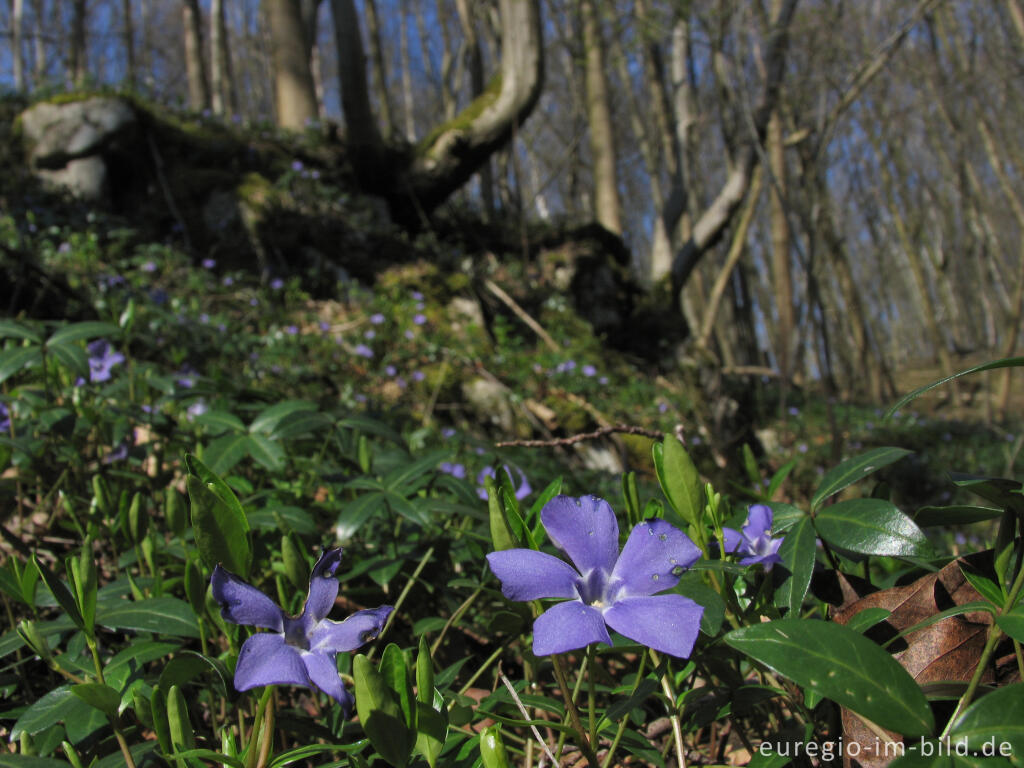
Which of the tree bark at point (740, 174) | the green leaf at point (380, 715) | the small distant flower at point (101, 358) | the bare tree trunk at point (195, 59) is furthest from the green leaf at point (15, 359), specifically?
the bare tree trunk at point (195, 59)

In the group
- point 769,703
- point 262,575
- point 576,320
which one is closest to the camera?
point 769,703

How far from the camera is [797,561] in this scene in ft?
2.17

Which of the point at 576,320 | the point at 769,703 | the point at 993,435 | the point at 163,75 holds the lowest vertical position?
the point at 993,435

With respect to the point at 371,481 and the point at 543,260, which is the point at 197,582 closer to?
the point at 371,481

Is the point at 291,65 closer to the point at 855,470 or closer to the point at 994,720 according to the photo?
the point at 855,470

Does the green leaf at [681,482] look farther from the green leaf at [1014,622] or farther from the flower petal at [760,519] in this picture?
the green leaf at [1014,622]

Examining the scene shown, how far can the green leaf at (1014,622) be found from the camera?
1.67ft

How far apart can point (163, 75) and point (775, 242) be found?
72.9 feet

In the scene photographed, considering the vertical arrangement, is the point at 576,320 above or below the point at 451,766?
above

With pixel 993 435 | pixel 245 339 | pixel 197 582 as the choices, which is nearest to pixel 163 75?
pixel 245 339

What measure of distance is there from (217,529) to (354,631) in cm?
15

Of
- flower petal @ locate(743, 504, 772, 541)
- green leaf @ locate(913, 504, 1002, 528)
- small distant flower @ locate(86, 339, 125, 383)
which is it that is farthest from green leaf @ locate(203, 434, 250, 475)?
green leaf @ locate(913, 504, 1002, 528)

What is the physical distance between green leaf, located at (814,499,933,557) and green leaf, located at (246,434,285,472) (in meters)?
0.87

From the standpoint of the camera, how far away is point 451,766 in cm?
65
